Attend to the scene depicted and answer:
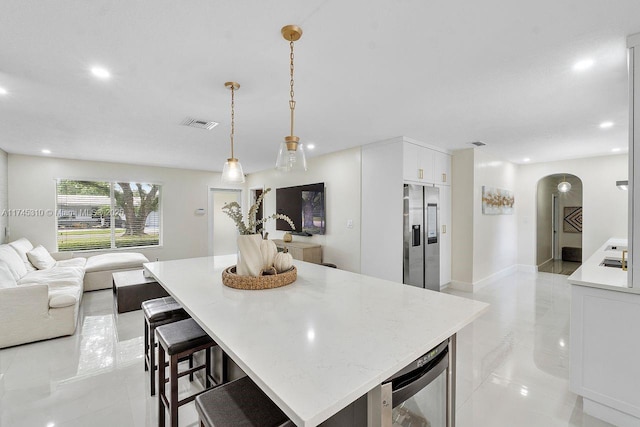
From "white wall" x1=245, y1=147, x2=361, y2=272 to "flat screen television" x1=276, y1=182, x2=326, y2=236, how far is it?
125 mm

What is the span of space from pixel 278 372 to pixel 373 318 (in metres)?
0.56

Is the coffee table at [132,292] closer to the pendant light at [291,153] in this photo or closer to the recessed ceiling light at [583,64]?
the pendant light at [291,153]

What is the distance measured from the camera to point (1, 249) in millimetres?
3775

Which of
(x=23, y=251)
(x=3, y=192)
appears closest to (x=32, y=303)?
(x=23, y=251)

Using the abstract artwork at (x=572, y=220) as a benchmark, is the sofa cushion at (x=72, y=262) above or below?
below

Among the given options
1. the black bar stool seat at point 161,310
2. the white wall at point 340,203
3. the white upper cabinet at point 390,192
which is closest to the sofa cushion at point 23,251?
the black bar stool seat at point 161,310

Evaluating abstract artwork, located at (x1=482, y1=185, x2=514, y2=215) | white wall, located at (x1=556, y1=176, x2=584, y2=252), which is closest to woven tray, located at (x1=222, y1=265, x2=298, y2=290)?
abstract artwork, located at (x1=482, y1=185, x2=514, y2=215)

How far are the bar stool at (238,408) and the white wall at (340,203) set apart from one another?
3667 mm

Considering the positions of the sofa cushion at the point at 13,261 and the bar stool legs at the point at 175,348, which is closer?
the bar stool legs at the point at 175,348

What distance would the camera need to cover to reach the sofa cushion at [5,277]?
3.04 m

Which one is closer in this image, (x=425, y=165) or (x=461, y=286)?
(x=425, y=165)

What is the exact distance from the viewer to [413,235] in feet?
14.0

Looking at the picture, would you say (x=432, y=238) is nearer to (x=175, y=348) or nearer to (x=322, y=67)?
(x=322, y=67)

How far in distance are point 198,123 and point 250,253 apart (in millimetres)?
2330
